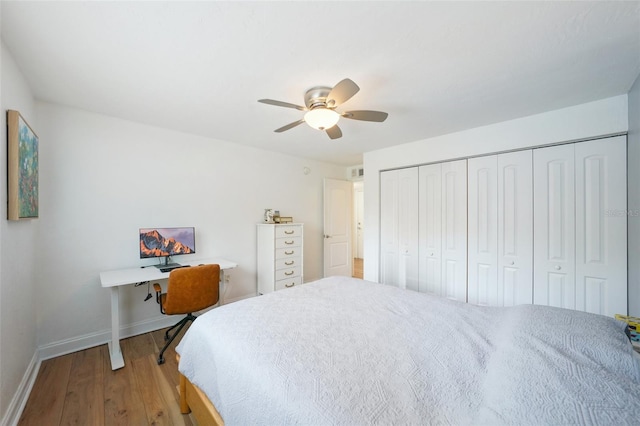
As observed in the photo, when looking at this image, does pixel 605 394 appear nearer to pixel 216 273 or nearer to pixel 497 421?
pixel 497 421

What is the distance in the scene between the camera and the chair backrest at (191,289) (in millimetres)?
2205

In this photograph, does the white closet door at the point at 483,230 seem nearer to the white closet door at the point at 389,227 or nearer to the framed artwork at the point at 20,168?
the white closet door at the point at 389,227

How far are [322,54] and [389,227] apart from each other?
8.57ft

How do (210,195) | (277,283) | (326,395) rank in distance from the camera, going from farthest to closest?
(277,283) → (210,195) → (326,395)

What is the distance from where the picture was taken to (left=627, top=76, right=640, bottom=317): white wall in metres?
1.82

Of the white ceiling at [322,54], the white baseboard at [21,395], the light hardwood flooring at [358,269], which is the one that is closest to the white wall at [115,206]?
the white baseboard at [21,395]

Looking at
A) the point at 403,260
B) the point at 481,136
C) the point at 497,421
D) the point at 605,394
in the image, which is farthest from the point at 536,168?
the point at 497,421

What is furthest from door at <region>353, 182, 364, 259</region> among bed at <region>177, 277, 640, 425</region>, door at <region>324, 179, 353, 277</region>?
bed at <region>177, 277, 640, 425</region>

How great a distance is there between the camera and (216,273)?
2418 millimetres

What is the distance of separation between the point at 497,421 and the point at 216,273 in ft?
7.47

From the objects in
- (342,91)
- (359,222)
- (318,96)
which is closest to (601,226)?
(342,91)

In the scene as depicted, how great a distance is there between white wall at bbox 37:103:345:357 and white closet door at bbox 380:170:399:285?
6.35 ft

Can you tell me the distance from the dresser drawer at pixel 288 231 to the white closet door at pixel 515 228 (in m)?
2.48

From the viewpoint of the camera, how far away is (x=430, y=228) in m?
3.20
